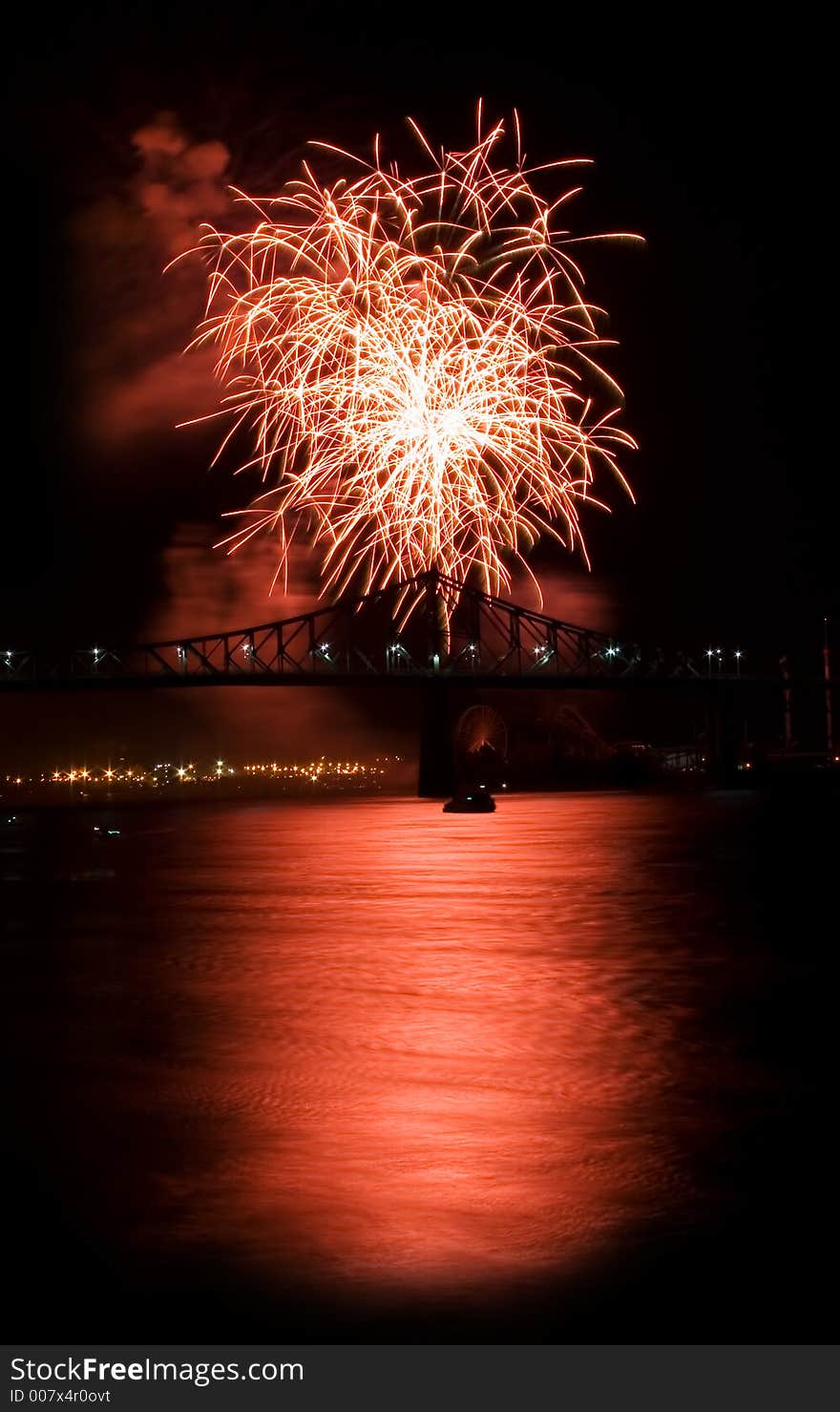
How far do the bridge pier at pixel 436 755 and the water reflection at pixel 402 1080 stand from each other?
278 feet

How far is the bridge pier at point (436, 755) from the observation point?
117m

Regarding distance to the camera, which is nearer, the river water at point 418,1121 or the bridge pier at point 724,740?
the river water at point 418,1121

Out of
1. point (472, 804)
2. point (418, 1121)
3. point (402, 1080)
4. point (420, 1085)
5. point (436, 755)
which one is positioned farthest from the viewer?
point (436, 755)

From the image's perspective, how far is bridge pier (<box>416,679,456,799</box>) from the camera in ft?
383

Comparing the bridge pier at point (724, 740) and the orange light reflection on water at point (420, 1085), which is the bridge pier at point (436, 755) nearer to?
the bridge pier at point (724, 740)

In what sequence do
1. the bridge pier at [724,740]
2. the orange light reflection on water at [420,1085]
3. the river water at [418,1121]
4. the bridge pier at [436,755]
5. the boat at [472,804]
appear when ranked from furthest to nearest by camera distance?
the bridge pier at [724,740] → the bridge pier at [436,755] → the boat at [472,804] → the orange light reflection on water at [420,1085] → the river water at [418,1121]

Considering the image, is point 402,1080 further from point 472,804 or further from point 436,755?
point 436,755

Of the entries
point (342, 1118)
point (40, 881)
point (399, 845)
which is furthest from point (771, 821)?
point (342, 1118)

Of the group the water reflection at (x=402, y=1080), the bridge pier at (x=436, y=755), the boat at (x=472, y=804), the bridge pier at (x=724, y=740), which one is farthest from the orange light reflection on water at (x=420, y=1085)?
the bridge pier at (x=724, y=740)

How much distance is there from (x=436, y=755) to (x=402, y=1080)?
104 metres

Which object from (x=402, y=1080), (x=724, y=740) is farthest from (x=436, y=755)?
(x=402, y=1080)

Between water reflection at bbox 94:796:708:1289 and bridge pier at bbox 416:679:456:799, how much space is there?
8472 centimetres

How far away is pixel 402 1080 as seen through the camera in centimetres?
1270
